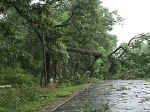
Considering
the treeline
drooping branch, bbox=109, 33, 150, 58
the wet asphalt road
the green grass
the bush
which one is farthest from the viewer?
drooping branch, bbox=109, 33, 150, 58

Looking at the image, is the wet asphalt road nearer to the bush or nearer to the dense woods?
the dense woods

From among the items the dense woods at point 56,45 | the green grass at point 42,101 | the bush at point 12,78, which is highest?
the dense woods at point 56,45

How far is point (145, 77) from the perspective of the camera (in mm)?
30797

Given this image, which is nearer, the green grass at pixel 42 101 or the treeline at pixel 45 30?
the green grass at pixel 42 101

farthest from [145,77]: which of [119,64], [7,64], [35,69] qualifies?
[7,64]

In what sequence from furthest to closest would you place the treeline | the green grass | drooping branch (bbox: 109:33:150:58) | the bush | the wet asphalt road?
1. drooping branch (bbox: 109:33:150:58)
2. the bush
3. the treeline
4. the green grass
5. the wet asphalt road

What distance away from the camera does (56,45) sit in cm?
2148

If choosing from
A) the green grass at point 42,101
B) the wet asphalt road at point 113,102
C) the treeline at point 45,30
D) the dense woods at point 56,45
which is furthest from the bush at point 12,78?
the wet asphalt road at point 113,102

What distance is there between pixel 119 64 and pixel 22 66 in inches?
498

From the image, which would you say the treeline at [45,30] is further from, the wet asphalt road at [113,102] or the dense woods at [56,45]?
the wet asphalt road at [113,102]

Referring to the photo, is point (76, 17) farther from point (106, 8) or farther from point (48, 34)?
point (106, 8)

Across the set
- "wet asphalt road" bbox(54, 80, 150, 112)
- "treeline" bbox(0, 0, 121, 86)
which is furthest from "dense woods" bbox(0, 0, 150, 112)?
"wet asphalt road" bbox(54, 80, 150, 112)

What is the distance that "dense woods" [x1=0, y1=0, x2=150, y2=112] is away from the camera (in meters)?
15.6

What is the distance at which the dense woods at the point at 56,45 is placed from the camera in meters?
15.6
